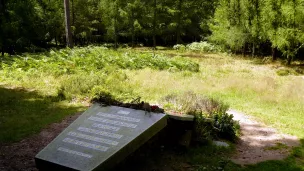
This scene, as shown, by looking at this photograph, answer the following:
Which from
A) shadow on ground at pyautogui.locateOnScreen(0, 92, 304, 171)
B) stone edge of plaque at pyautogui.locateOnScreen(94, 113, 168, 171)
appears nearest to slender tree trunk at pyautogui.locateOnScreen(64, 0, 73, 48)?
shadow on ground at pyautogui.locateOnScreen(0, 92, 304, 171)

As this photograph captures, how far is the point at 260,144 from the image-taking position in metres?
9.16

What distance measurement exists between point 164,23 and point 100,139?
133 feet

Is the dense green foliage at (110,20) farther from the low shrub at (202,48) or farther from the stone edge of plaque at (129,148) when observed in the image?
the stone edge of plaque at (129,148)

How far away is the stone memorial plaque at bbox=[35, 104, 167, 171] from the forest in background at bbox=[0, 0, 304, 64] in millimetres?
22948

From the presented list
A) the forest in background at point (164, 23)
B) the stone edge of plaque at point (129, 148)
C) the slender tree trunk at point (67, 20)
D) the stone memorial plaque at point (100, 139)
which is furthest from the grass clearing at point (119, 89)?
the forest in background at point (164, 23)

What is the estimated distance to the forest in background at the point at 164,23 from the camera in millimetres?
27266

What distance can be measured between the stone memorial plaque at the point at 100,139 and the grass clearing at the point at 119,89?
1.82 meters

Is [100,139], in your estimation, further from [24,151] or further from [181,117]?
[24,151]

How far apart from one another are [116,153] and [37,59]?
15576mm

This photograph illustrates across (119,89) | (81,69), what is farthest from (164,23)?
(119,89)

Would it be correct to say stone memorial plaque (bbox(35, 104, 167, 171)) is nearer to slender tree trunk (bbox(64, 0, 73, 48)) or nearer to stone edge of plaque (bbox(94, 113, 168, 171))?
stone edge of plaque (bbox(94, 113, 168, 171))

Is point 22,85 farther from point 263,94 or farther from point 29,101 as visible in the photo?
→ point 263,94

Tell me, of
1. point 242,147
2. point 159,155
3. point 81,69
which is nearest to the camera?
point 159,155

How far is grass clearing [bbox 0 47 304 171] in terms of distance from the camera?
31.3 ft
